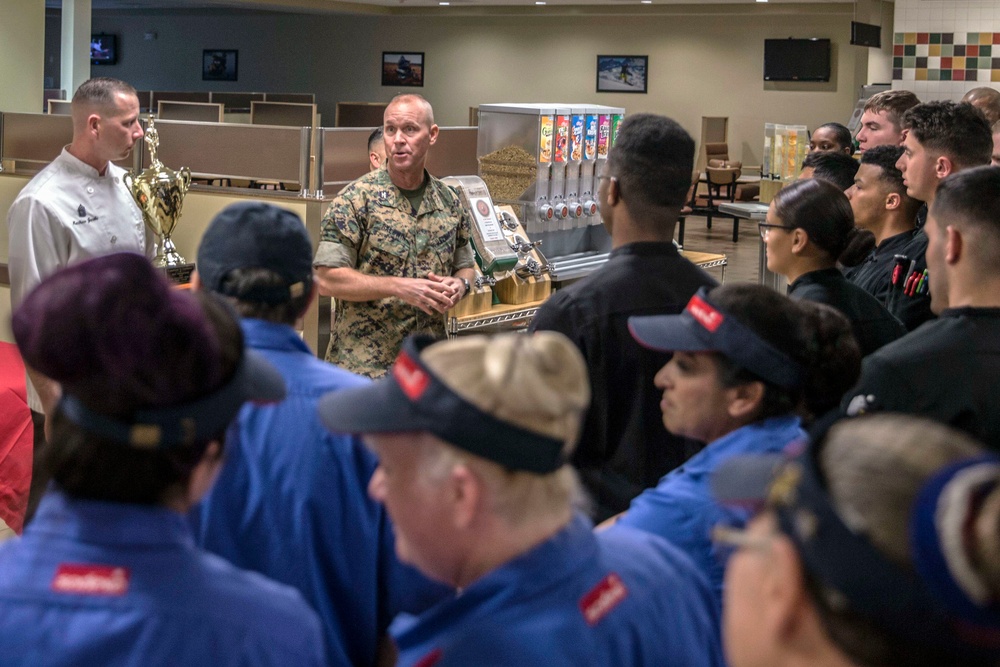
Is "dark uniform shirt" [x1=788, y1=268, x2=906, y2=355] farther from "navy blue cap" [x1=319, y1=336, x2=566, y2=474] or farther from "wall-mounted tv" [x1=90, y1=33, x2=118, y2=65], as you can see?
"wall-mounted tv" [x1=90, y1=33, x2=118, y2=65]

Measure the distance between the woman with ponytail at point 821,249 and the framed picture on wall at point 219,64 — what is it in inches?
828

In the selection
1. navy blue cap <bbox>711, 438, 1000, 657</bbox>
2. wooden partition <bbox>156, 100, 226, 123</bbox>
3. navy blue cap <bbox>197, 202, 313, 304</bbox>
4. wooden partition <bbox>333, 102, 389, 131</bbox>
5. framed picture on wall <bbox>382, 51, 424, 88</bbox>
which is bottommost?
navy blue cap <bbox>711, 438, 1000, 657</bbox>

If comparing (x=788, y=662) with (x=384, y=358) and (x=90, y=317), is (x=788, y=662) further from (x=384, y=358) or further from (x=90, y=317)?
(x=384, y=358)

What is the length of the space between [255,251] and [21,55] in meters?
9.78

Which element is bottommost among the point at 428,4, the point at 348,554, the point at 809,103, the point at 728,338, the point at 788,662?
the point at 348,554

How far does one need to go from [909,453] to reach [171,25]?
2395cm

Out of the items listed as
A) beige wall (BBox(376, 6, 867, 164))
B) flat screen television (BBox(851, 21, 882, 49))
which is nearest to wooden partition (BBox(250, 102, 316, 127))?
flat screen television (BBox(851, 21, 882, 49))

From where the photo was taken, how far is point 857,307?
8.50ft

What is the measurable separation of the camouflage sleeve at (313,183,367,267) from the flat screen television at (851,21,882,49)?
438 inches

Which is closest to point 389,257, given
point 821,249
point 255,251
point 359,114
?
point 821,249

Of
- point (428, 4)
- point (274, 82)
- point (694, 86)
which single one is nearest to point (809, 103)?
point (694, 86)

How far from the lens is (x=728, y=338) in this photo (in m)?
1.70

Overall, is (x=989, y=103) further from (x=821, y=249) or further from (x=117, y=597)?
(x=117, y=597)

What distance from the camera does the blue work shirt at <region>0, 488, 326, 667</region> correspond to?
3.27ft
